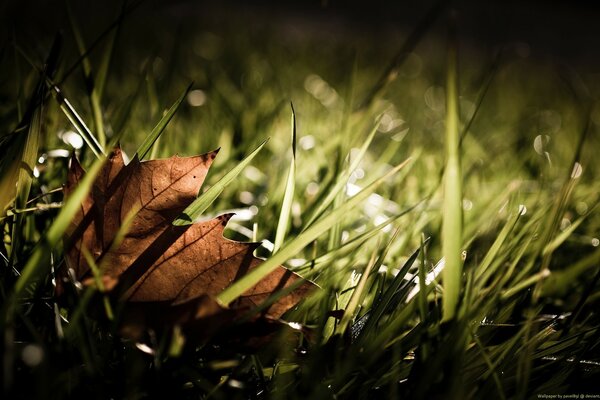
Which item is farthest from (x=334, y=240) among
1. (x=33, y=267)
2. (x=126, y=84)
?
(x=126, y=84)

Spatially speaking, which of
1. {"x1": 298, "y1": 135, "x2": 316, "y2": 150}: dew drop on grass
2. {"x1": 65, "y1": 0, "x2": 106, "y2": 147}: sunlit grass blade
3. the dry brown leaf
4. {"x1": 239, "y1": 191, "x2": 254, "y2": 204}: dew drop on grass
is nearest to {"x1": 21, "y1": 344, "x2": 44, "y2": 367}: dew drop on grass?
the dry brown leaf

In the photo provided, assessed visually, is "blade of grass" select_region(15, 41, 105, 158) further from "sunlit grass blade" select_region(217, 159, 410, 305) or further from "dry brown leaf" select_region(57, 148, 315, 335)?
"sunlit grass blade" select_region(217, 159, 410, 305)

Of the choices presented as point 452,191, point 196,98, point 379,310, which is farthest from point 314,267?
point 196,98

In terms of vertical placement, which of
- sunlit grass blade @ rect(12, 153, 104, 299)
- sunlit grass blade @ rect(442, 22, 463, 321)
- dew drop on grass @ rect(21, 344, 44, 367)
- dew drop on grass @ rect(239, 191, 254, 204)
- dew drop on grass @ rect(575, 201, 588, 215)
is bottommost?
dew drop on grass @ rect(21, 344, 44, 367)

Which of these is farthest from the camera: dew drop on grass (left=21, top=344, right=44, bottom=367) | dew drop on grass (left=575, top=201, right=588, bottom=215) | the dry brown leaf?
dew drop on grass (left=575, top=201, right=588, bottom=215)

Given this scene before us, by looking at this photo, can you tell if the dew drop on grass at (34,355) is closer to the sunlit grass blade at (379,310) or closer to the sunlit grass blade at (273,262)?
the sunlit grass blade at (273,262)

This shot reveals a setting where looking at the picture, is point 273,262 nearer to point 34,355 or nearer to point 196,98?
point 34,355
